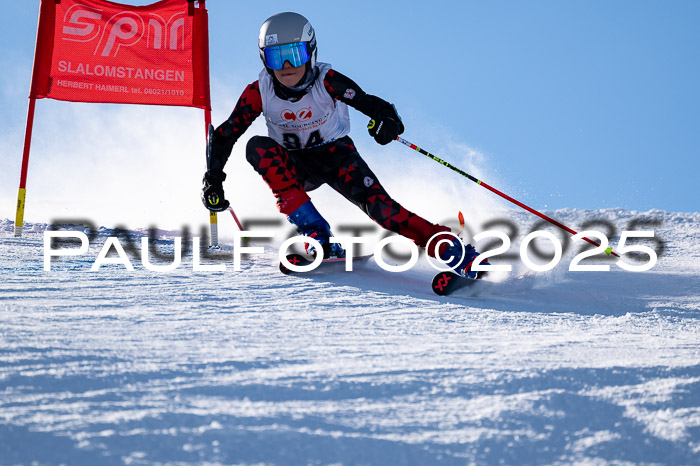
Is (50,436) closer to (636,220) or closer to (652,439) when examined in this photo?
(652,439)

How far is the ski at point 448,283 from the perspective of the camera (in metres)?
3.02

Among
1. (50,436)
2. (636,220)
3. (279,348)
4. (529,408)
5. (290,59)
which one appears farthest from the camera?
(636,220)

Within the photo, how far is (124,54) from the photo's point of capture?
204 inches

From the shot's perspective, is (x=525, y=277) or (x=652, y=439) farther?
(x=525, y=277)

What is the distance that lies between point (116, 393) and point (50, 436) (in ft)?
0.65

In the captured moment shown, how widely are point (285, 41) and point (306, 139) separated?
1.79ft

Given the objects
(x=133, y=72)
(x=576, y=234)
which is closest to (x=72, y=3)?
(x=133, y=72)

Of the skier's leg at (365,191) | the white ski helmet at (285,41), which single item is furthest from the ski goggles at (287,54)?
the skier's leg at (365,191)

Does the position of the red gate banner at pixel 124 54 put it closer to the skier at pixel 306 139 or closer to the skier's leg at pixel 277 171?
the skier at pixel 306 139

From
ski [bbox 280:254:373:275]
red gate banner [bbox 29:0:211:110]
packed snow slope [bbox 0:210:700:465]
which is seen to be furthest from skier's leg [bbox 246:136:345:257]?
red gate banner [bbox 29:0:211:110]

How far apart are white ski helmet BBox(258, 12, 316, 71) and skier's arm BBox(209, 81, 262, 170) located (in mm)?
326

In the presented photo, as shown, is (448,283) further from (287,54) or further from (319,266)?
(287,54)

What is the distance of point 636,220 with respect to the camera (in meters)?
6.23

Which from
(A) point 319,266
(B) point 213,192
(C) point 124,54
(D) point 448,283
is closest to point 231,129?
(B) point 213,192
